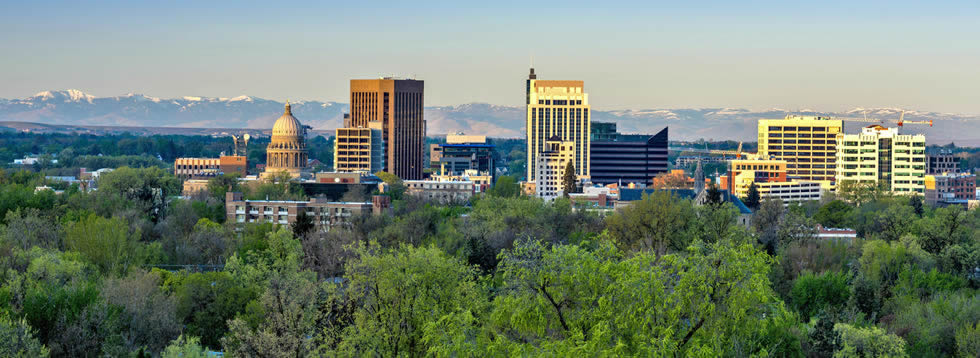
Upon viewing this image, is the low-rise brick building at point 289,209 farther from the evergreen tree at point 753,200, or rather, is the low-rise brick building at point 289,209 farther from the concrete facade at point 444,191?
the concrete facade at point 444,191

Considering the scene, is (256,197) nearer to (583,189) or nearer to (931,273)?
(583,189)

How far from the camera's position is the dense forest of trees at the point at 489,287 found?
4894 cm

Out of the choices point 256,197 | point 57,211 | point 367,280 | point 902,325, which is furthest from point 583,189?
point 367,280

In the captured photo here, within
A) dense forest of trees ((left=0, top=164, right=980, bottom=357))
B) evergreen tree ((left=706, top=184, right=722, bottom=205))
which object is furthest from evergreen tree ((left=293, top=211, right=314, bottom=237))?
evergreen tree ((left=706, top=184, right=722, bottom=205))

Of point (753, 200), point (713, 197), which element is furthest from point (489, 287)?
point (753, 200)

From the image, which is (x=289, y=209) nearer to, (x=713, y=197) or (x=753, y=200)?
(x=713, y=197)

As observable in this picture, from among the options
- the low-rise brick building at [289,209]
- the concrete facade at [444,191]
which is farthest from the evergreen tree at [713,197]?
the concrete facade at [444,191]

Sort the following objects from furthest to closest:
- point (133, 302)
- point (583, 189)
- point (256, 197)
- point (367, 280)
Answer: point (583, 189), point (256, 197), point (133, 302), point (367, 280)

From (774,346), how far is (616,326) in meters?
9.06

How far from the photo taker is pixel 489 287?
2500 inches

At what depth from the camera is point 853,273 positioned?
8738cm

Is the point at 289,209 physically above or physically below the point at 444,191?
above

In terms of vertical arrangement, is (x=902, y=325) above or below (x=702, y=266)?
Result: below

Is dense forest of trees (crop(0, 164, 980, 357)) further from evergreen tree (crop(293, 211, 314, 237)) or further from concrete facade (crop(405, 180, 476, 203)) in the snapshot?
concrete facade (crop(405, 180, 476, 203))
